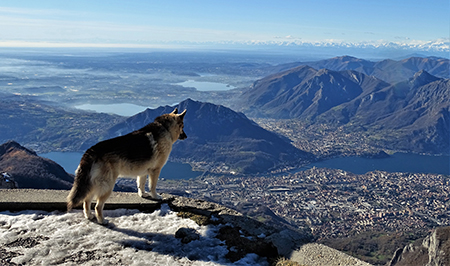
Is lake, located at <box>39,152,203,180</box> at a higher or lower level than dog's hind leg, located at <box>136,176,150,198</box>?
lower

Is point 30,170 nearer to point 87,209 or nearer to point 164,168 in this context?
point 87,209

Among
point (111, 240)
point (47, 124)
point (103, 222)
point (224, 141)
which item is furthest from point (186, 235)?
point (47, 124)

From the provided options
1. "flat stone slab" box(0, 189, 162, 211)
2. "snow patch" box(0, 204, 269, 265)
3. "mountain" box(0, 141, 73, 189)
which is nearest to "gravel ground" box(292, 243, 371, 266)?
"snow patch" box(0, 204, 269, 265)

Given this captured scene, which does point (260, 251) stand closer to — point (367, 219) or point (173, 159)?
point (367, 219)

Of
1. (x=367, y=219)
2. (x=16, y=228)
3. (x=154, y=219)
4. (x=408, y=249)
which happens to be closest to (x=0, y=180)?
(x=16, y=228)

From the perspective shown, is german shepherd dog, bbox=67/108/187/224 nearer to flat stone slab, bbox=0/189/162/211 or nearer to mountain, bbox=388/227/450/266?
flat stone slab, bbox=0/189/162/211

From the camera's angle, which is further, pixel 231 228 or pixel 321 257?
pixel 231 228
